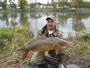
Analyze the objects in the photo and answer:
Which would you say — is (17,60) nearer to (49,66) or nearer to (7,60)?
(7,60)

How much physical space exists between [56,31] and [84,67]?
1013 millimetres

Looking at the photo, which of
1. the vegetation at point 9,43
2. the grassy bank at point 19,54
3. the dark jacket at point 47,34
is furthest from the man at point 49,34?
the vegetation at point 9,43

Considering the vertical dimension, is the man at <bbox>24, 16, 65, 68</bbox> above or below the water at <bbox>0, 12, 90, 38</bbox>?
above

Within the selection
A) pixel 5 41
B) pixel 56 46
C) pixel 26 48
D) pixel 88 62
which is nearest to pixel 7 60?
pixel 5 41

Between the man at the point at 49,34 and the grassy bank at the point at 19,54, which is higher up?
the man at the point at 49,34

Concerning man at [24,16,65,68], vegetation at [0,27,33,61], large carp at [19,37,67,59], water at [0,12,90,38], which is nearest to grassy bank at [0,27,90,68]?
vegetation at [0,27,33,61]

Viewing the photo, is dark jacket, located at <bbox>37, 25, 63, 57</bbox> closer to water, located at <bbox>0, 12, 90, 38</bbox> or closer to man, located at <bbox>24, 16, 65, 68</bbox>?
man, located at <bbox>24, 16, 65, 68</bbox>

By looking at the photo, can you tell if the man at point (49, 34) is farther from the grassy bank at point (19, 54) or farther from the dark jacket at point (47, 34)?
the grassy bank at point (19, 54)

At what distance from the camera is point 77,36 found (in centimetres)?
528

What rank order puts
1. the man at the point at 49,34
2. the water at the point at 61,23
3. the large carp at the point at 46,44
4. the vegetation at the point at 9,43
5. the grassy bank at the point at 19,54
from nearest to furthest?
1. the large carp at the point at 46,44
2. the man at the point at 49,34
3. the grassy bank at the point at 19,54
4. the vegetation at the point at 9,43
5. the water at the point at 61,23

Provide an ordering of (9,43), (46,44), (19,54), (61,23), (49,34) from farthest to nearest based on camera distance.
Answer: (61,23) < (9,43) < (19,54) < (49,34) < (46,44)

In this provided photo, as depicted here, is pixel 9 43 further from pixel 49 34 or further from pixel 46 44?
pixel 46 44

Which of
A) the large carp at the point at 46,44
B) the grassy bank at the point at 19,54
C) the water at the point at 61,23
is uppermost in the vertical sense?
the large carp at the point at 46,44

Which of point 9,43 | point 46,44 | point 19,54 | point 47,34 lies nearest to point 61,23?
point 9,43
